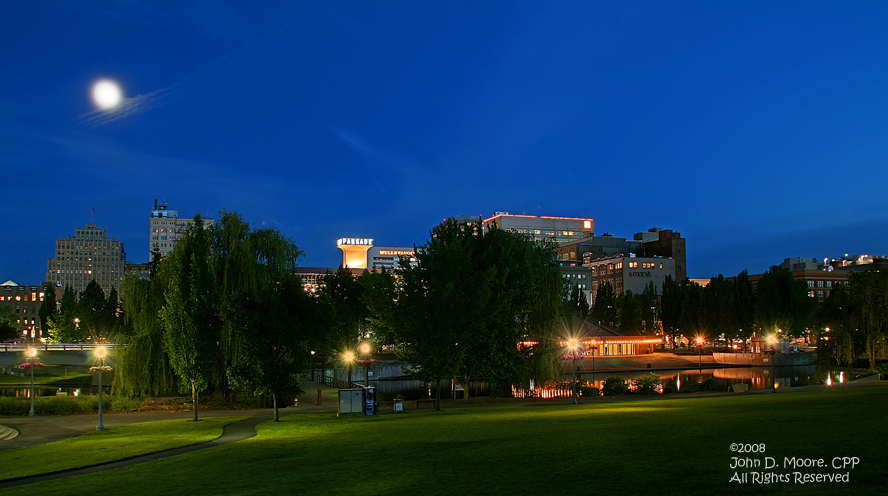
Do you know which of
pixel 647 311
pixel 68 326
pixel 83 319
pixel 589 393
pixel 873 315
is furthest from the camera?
pixel 647 311

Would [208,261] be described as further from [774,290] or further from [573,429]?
[774,290]

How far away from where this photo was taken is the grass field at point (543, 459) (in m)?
12.3

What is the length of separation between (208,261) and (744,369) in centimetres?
7854

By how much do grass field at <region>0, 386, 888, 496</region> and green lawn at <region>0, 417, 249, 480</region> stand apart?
2634 millimetres

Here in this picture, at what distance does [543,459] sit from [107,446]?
57.9ft

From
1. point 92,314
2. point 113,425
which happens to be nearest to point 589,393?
point 113,425

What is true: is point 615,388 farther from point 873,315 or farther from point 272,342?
point 873,315

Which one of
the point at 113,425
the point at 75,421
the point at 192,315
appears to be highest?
the point at 192,315

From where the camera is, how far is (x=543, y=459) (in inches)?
600

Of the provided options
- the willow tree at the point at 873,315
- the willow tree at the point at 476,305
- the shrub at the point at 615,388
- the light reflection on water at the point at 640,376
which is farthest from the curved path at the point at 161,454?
the willow tree at the point at 873,315

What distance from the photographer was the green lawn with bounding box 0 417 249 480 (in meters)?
20.0

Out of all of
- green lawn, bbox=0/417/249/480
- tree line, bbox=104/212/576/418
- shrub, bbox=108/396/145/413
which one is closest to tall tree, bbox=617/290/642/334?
tree line, bbox=104/212/576/418

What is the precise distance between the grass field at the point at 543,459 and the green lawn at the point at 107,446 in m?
2.63

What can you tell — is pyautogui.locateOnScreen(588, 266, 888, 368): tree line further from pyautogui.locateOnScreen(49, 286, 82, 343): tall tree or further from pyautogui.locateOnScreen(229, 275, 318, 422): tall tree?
pyautogui.locateOnScreen(49, 286, 82, 343): tall tree
